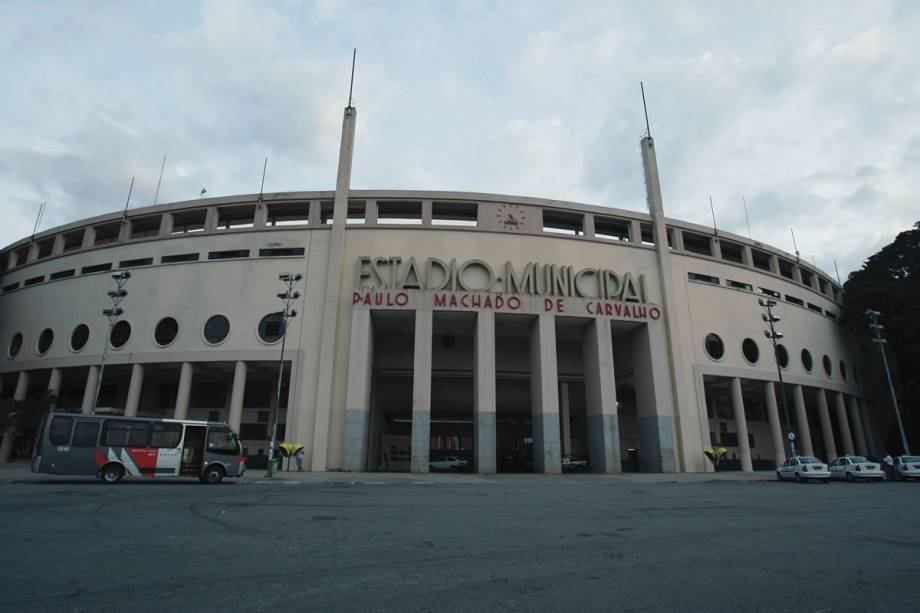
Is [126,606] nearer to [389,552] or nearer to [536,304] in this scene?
[389,552]

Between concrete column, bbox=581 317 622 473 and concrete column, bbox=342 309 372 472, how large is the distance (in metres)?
15.1

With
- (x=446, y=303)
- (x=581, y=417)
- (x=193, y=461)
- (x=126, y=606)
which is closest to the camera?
(x=126, y=606)

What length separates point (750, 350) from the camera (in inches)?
1548

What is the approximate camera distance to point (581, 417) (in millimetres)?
48469

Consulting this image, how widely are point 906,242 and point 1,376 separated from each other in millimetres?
83033

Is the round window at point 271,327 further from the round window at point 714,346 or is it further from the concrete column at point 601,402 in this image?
the round window at point 714,346

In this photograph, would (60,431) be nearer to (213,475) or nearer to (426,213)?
(213,475)

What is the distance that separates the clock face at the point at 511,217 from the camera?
36.0 meters

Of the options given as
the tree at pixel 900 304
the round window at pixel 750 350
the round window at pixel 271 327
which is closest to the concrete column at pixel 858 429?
the tree at pixel 900 304

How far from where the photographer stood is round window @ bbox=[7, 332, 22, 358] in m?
40.5

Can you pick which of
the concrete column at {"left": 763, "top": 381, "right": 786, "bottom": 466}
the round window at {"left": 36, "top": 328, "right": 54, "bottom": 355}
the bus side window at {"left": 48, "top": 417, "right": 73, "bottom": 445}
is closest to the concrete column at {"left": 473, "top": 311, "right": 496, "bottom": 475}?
the bus side window at {"left": 48, "top": 417, "right": 73, "bottom": 445}

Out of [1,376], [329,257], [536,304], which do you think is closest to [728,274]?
[536,304]

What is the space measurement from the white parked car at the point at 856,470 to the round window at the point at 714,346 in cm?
1073

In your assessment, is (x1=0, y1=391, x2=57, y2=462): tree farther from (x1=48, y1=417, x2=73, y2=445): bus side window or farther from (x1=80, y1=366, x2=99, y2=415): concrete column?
(x1=48, y1=417, x2=73, y2=445): bus side window
